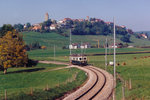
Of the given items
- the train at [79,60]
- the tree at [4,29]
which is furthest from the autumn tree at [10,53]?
the tree at [4,29]

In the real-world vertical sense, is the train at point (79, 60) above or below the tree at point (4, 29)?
below

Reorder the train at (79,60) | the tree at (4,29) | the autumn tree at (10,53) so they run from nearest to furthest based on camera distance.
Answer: the autumn tree at (10,53), the train at (79,60), the tree at (4,29)

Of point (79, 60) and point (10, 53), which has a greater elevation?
point (10, 53)

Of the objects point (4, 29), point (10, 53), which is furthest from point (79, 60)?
point (4, 29)

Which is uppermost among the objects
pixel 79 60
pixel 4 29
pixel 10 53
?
pixel 4 29

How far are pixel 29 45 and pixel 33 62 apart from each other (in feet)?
191

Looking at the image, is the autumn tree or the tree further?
the tree

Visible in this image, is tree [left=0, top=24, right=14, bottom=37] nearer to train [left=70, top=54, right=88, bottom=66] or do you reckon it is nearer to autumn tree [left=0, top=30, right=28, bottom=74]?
autumn tree [left=0, top=30, right=28, bottom=74]

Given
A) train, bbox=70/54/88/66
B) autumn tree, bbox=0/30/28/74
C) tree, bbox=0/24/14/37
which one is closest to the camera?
autumn tree, bbox=0/30/28/74

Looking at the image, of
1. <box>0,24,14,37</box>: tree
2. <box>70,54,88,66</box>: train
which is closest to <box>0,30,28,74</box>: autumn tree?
<box>70,54,88,66</box>: train

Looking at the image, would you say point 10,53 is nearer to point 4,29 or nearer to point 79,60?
point 79,60

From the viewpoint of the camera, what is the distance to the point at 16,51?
70.4m

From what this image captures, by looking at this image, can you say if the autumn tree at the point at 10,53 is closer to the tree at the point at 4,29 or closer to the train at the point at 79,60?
the train at the point at 79,60

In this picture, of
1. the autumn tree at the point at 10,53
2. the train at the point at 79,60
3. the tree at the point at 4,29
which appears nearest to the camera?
the autumn tree at the point at 10,53
